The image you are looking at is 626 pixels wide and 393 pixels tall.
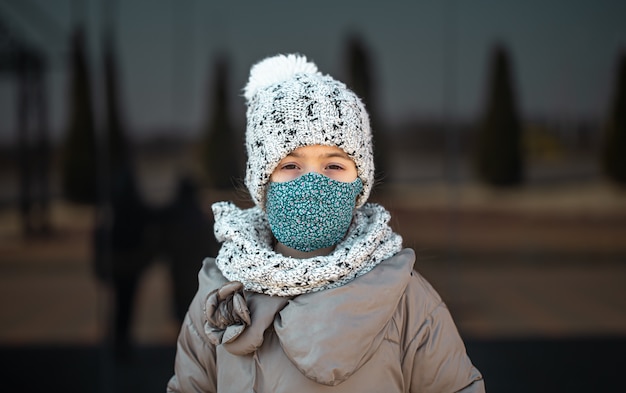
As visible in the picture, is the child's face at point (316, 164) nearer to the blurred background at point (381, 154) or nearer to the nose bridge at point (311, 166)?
the nose bridge at point (311, 166)

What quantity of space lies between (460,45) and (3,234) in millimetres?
3084

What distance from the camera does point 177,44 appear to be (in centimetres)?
466

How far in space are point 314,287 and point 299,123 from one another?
1.22ft

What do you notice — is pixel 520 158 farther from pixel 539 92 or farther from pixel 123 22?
pixel 123 22

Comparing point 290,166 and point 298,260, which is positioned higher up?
point 290,166

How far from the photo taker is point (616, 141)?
4.64 metres

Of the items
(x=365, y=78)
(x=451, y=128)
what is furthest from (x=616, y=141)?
(x=365, y=78)

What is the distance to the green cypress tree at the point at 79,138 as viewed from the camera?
4613mm

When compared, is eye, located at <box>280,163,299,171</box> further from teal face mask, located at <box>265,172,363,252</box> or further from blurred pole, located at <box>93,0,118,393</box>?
blurred pole, located at <box>93,0,118,393</box>

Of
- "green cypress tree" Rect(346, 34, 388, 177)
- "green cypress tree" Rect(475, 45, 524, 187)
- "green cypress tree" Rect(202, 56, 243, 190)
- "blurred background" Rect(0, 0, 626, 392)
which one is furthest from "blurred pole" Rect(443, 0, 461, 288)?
"green cypress tree" Rect(202, 56, 243, 190)

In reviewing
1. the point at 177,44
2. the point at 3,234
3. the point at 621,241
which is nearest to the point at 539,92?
the point at 621,241

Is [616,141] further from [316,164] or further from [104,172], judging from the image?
[316,164]

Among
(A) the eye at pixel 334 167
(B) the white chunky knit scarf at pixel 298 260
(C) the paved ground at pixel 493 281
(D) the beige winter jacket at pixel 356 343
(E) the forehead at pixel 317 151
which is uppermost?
(E) the forehead at pixel 317 151

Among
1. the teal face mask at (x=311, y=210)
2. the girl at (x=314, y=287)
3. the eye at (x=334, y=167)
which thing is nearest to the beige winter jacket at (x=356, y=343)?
the girl at (x=314, y=287)
